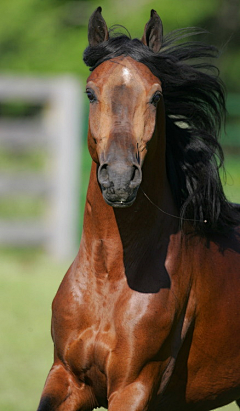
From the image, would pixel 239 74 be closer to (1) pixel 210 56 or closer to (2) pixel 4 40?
(2) pixel 4 40

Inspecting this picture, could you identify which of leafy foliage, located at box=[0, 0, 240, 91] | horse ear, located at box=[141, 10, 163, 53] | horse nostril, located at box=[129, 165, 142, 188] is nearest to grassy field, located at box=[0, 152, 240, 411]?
horse ear, located at box=[141, 10, 163, 53]

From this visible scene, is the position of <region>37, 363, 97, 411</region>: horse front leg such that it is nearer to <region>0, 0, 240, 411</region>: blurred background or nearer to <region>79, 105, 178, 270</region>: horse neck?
<region>79, 105, 178, 270</region>: horse neck

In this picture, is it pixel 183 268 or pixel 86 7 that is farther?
pixel 86 7

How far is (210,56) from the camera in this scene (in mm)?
3754

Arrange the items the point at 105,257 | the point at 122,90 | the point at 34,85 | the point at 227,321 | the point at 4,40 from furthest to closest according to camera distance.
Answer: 1. the point at 4,40
2. the point at 34,85
3. the point at 227,321
4. the point at 105,257
5. the point at 122,90

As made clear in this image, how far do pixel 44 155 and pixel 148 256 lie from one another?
9.13m

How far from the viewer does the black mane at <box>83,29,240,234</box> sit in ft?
11.3

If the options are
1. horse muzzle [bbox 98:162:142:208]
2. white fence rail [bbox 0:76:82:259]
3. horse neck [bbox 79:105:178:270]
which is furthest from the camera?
white fence rail [bbox 0:76:82:259]

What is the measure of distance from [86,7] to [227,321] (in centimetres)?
1880

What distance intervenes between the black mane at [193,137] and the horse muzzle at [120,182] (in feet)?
2.30

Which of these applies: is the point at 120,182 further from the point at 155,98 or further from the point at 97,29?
the point at 97,29

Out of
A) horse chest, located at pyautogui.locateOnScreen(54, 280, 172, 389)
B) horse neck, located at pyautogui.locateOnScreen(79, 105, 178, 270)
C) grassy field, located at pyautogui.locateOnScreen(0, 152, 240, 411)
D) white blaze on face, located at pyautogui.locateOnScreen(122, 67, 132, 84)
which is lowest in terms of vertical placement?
grassy field, located at pyautogui.locateOnScreen(0, 152, 240, 411)

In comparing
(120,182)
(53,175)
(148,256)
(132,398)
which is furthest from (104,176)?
(53,175)

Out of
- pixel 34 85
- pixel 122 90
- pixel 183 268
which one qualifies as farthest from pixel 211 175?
pixel 34 85
